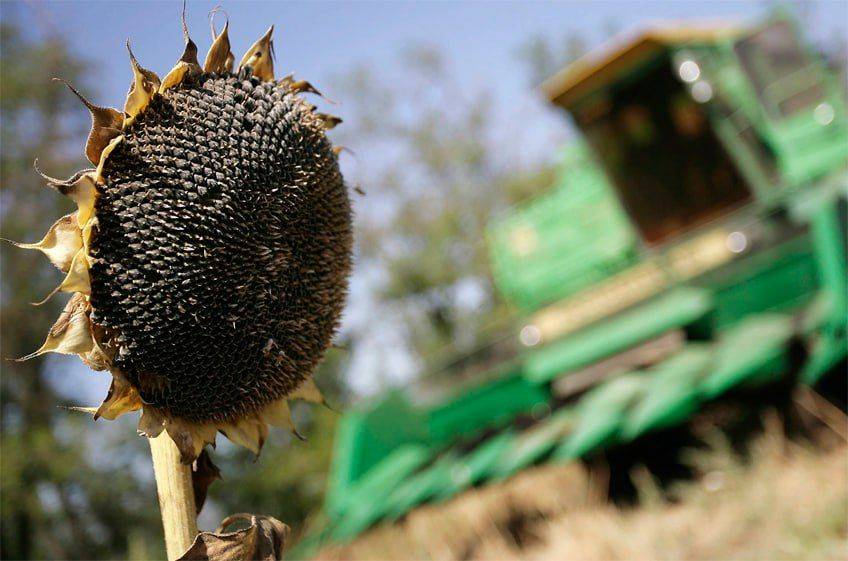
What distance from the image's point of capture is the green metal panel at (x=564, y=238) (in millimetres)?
7895

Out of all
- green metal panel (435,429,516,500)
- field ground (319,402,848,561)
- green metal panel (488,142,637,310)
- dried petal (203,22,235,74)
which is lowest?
field ground (319,402,848,561)

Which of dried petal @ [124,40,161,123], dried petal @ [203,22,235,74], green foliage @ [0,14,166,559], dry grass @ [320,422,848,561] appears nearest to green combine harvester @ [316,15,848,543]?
dry grass @ [320,422,848,561]

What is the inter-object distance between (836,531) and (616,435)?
4.89 feet

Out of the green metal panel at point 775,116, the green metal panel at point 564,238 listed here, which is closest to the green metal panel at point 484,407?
the green metal panel at point 564,238

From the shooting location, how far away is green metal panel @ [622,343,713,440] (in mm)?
3986

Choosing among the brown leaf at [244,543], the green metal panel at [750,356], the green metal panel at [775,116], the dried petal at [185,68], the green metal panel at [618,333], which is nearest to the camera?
the brown leaf at [244,543]

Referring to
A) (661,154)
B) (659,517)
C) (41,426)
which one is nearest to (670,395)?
(659,517)

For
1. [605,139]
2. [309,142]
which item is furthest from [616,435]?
[605,139]

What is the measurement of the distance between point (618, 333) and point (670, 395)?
133 cm

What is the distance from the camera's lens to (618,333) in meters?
5.34

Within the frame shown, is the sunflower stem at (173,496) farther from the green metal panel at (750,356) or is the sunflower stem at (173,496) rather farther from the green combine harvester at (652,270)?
the green metal panel at (750,356)

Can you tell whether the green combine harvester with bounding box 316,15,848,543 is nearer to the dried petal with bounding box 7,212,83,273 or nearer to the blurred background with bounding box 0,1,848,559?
the blurred background with bounding box 0,1,848,559

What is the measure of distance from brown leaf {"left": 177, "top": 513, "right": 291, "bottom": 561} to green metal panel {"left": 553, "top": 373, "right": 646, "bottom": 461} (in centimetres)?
326

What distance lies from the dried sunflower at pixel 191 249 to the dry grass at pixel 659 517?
8.35ft
